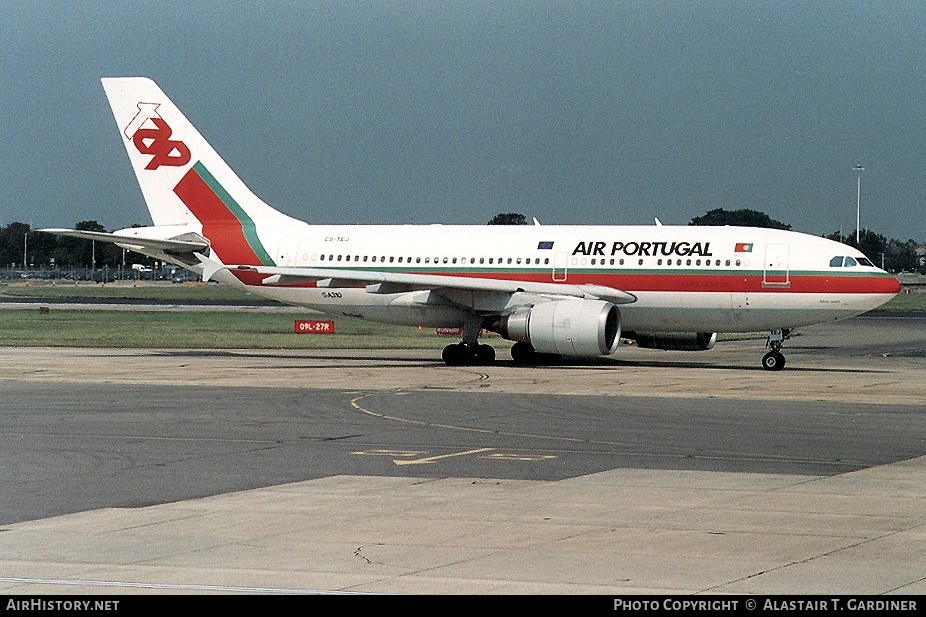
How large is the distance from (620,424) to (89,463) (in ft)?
27.6

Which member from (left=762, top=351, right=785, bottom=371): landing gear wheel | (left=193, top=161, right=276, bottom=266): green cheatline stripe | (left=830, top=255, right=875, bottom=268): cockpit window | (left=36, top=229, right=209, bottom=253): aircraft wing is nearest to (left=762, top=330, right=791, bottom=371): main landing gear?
(left=762, top=351, right=785, bottom=371): landing gear wheel

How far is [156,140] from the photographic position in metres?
39.7

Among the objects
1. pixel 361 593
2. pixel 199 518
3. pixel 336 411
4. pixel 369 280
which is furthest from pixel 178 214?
pixel 361 593

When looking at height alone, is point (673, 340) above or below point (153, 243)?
below

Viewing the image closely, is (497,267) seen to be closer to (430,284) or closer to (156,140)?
(430,284)

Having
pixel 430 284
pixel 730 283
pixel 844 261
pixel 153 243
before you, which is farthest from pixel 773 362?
pixel 153 243

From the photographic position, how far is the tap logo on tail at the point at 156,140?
39625 mm

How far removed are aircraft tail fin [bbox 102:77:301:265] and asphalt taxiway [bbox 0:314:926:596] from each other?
10.2 m

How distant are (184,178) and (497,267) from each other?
9895mm

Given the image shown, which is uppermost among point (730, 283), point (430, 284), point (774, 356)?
point (730, 283)

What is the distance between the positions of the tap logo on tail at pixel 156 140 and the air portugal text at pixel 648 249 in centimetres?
1222

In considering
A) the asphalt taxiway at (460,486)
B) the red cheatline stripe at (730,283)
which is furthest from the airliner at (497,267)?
the asphalt taxiway at (460,486)

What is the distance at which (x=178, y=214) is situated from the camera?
3972 centimetres

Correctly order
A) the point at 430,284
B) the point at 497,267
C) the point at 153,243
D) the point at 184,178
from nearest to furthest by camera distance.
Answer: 1. the point at 430,284
2. the point at 497,267
3. the point at 153,243
4. the point at 184,178
